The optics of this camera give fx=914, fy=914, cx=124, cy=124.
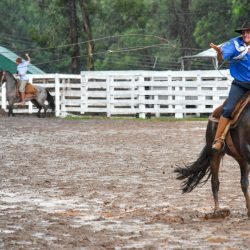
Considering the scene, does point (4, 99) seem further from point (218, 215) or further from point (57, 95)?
point (218, 215)

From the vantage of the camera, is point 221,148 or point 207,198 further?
point 207,198

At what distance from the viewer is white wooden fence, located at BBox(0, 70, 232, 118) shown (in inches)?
1319

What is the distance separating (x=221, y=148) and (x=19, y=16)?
245ft

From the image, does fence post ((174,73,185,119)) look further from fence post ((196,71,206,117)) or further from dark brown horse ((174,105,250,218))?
dark brown horse ((174,105,250,218))

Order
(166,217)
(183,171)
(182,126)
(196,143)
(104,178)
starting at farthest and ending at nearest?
1. (182,126)
2. (196,143)
3. (104,178)
4. (183,171)
5. (166,217)

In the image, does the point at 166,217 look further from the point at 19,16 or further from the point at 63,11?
the point at 19,16

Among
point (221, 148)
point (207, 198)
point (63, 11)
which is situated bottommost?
point (207, 198)

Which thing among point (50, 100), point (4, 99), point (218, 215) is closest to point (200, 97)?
point (50, 100)

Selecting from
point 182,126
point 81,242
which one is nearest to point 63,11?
point 182,126

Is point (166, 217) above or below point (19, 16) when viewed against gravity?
below

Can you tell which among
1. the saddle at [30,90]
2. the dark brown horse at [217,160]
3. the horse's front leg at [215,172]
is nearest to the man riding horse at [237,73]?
the dark brown horse at [217,160]

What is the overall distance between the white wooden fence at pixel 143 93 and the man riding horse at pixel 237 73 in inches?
915

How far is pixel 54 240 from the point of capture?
7.99m

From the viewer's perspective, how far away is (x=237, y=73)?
9.97 m
